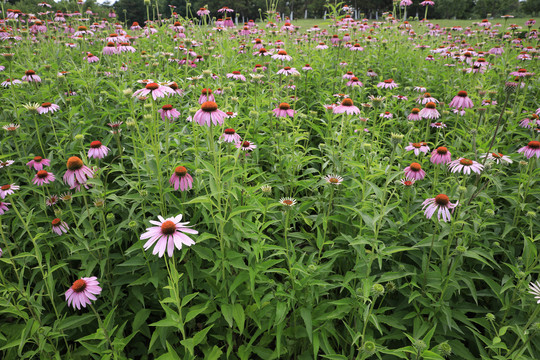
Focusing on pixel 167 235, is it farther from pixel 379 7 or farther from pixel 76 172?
pixel 379 7

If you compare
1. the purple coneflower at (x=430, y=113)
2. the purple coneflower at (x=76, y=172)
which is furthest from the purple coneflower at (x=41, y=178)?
the purple coneflower at (x=430, y=113)

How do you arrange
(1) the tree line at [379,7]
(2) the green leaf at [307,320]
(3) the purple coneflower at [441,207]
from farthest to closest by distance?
(1) the tree line at [379,7] → (3) the purple coneflower at [441,207] → (2) the green leaf at [307,320]

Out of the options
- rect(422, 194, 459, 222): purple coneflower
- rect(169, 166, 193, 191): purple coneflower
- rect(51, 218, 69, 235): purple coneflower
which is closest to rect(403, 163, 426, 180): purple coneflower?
rect(422, 194, 459, 222): purple coneflower

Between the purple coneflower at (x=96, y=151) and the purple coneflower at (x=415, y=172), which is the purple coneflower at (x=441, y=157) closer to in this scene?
the purple coneflower at (x=415, y=172)

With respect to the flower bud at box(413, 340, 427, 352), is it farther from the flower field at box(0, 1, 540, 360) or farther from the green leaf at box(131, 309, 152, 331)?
the green leaf at box(131, 309, 152, 331)

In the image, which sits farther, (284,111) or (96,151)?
(284,111)

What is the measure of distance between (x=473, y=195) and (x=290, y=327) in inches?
62.8

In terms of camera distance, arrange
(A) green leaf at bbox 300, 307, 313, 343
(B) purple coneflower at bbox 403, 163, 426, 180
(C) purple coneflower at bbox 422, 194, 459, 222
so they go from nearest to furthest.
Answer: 1. (A) green leaf at bbox 300, 307, 313, 343
2. (C) purple coneflower at bbox 422, 194, 459, 222
3. (B) purple coneflower at bbox 403, 163, 426, 180

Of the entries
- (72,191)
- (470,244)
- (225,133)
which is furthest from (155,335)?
(470,244)

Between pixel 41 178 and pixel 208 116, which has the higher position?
pixel 208 116

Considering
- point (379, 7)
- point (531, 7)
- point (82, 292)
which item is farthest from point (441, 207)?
point (379, 7)

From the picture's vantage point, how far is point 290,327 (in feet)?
6.26

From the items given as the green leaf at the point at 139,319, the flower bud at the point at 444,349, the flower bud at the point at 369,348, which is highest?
the flower bud at the point at 369,348

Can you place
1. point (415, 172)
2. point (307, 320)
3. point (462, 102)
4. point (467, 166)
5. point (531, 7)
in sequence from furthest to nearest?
point (531, 7) < point (462, 102) < point (415, 172) < point (467, 166) < point (307, 320)
